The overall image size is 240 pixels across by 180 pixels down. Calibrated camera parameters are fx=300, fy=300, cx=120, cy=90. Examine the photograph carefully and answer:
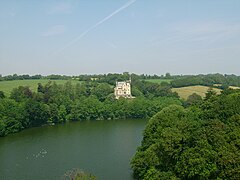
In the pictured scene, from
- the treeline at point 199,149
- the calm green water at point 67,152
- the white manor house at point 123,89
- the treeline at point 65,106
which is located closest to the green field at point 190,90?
the treeline at point 65,106

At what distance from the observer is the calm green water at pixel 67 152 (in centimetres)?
2934

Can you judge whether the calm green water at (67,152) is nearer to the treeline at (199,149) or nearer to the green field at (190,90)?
the treeline at (199,149)

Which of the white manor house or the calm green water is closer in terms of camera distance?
the calm green water

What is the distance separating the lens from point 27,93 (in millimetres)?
66688

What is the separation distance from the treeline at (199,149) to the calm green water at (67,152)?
4384mm

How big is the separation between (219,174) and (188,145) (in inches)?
128

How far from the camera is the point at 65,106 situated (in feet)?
225

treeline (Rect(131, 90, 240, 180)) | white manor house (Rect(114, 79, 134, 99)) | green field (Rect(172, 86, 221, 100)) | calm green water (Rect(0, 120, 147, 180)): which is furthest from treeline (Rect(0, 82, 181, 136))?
treeline (Rect(131, 90, 240, 180))

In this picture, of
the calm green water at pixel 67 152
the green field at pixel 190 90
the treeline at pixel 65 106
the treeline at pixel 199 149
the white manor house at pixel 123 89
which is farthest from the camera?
the green field at pixel 190 90

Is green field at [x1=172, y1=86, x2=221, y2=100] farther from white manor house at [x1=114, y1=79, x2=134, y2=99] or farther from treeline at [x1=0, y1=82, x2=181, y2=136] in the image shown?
white manor house at [x1=114, y1=79, x2=134, y2=99]

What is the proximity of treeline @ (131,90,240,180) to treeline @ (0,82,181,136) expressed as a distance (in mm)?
31756

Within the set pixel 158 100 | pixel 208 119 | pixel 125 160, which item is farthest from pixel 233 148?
pixel 158 100

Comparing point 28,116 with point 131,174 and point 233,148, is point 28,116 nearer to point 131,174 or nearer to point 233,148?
point 131,174

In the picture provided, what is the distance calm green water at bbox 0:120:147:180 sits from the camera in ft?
96.3
